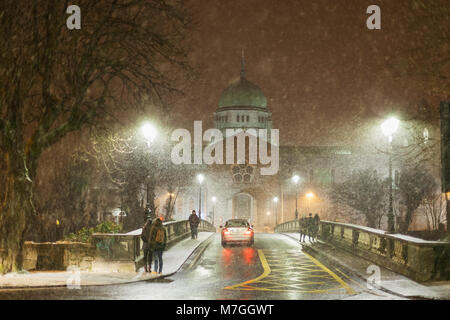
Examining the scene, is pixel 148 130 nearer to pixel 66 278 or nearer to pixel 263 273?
pixel 263 273

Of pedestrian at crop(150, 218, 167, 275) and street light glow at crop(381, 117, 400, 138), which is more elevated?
street light glow at crop(381, 117, 400, 138)

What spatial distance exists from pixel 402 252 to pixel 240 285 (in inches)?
200

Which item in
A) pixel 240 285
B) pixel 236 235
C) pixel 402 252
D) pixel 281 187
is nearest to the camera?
pixel 240 285

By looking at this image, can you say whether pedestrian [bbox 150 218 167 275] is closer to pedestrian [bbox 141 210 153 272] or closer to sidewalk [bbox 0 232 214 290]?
pedestrian [bbox 141 210 153 272]

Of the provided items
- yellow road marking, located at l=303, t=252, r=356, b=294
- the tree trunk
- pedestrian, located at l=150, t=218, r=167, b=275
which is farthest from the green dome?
the tree trunk

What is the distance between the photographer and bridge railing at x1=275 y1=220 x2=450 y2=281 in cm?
1552

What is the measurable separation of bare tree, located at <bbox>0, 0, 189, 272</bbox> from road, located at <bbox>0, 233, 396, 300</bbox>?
4.35 m

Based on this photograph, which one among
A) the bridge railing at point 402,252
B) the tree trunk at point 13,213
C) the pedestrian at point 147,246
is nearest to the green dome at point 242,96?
the bridge railing at point 402,252

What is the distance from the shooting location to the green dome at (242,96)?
326 ft

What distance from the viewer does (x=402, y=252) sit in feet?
56.8

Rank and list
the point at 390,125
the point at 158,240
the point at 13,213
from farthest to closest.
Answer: the point at 390,125 → the point at 158,240 → the point at 13,213

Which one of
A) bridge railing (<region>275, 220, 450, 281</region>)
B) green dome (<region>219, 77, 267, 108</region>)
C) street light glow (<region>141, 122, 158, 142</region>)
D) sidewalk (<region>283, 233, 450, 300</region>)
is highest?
green dome (<region>219, 77, 267, 108</region>)

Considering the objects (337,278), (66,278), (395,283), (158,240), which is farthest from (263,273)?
(66,278)
